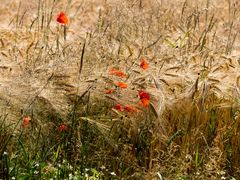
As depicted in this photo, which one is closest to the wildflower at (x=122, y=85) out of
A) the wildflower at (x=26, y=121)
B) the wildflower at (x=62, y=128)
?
the wildflower at (x=62, y=128)

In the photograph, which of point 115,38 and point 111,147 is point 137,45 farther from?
point 111,147

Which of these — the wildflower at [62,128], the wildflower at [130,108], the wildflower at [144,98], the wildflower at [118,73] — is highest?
the wildflower at [118,73]

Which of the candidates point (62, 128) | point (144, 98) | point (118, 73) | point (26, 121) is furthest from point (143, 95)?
point (26, 121)

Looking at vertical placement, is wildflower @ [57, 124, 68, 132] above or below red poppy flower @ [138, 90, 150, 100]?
below

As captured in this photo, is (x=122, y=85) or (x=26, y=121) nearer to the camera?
(x=26, y=121)

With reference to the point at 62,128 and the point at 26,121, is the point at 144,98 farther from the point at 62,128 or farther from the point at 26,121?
the point at 26,121

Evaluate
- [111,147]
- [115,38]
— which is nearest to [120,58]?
[115,38]

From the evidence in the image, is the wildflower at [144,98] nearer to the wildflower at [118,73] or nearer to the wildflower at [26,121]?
the wildflower at [118,73]

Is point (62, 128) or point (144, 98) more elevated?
point (144, 98)

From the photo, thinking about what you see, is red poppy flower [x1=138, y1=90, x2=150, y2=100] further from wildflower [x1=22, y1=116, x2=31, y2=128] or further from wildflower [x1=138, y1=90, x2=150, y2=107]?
wildflower [x1=22, y1=116, x2=31, y2=128]

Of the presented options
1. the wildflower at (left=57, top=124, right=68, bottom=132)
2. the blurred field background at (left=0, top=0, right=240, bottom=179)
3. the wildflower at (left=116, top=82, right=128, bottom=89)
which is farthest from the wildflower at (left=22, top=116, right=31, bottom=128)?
the wildflower at (left=116, top=82, right=128, bottom=89)

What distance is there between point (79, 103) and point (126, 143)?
311 mm

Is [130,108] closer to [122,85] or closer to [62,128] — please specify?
[122,85]

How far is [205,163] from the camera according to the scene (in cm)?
360
